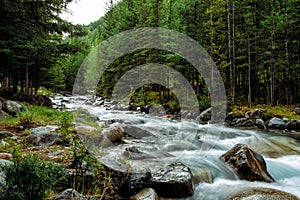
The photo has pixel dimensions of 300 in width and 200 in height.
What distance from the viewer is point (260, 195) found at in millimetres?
4965

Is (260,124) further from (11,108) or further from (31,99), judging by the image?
(31,99)

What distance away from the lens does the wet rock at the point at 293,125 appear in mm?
14924

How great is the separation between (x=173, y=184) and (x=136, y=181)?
2.71ft

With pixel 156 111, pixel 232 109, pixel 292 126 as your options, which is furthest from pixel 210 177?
pixel 156 111

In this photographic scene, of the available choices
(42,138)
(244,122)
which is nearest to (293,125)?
(244,122)

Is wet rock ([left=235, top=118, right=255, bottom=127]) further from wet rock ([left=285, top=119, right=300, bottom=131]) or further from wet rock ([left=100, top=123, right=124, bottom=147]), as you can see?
wet rock ([left=100, top=123, right=124, bottom=147])

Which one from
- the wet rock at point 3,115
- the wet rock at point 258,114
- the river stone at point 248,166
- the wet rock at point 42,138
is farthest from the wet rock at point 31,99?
the wet rock at point 258,114

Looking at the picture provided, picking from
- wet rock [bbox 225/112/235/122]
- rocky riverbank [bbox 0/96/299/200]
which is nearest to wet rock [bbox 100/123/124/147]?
rocky riverbank [bbox 0/96/299/200]

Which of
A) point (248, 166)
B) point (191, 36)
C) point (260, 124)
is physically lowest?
point (248, 166)

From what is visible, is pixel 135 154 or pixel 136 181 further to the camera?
pixel 135 154

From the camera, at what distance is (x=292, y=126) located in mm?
15055

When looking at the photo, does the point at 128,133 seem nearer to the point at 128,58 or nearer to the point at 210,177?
the point at 210,177

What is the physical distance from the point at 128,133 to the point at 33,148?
17.6ft

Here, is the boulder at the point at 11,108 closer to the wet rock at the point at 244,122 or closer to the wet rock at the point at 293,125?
the wet rock at the point at 244,122
